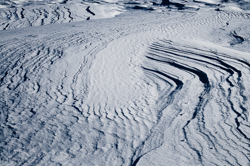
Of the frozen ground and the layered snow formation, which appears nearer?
the frozen ground

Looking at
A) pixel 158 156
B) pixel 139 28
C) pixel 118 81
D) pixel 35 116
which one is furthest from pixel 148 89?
pixel 139 28

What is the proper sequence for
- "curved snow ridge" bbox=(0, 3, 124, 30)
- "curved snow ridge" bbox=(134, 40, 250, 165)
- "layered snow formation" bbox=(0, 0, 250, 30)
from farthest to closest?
"layered snow formation" bbox=(0, 0, 250, 30)
"curved snow ridge" bbox=(0, 3, 124, 30)
"curved snow ridge" bbox=(134, 40, 250, 165)

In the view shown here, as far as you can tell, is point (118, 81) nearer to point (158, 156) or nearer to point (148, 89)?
point (148, 89)

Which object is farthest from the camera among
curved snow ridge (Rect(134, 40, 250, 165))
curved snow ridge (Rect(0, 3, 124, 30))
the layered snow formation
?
the layered snow formation

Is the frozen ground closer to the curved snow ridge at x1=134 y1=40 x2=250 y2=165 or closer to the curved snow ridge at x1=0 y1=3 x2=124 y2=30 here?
the curved snow ridge at x1=134 y1=40 x2=250 y2=165

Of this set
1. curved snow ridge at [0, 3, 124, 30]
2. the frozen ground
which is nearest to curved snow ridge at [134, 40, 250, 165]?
the frozen ground

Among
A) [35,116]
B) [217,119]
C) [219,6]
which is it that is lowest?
[35,116]

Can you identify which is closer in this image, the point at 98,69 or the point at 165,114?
the point at 165,114
